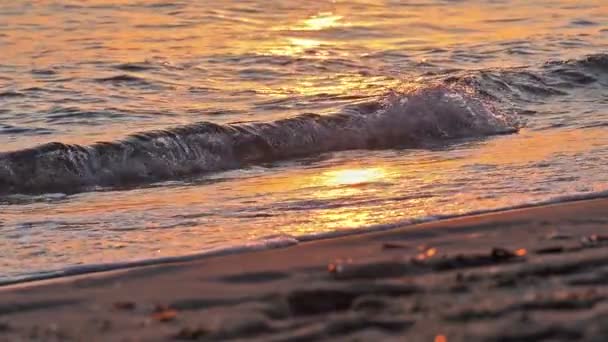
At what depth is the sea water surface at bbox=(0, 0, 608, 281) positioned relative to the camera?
5.02m

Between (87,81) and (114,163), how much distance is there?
272 centimetres

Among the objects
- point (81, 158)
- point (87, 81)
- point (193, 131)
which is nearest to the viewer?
point (81, 158)

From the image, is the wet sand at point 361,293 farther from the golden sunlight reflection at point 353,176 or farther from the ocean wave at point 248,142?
the ocean wave at point 248,142

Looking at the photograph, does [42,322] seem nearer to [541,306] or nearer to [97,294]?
[97,294]

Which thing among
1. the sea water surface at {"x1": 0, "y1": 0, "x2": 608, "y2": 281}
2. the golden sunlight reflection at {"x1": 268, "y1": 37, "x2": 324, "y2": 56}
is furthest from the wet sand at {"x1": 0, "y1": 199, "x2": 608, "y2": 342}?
the golden sunlight reflection at {"x1": 268, "y1": 37, "x2": 324, "y2": 56}

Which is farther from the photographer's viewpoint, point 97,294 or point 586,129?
point 586,129

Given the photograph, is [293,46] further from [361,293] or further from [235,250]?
[361,293]

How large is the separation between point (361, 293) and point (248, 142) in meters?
4.18

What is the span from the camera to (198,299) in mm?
3473

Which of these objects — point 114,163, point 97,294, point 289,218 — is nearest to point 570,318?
point 97,294

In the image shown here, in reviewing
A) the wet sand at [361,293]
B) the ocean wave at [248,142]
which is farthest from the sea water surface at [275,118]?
the wet sand at [361,293]

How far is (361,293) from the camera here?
3410mm

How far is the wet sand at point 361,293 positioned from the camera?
Answer: 3.11m

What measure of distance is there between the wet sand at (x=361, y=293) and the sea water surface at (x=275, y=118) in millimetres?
473
